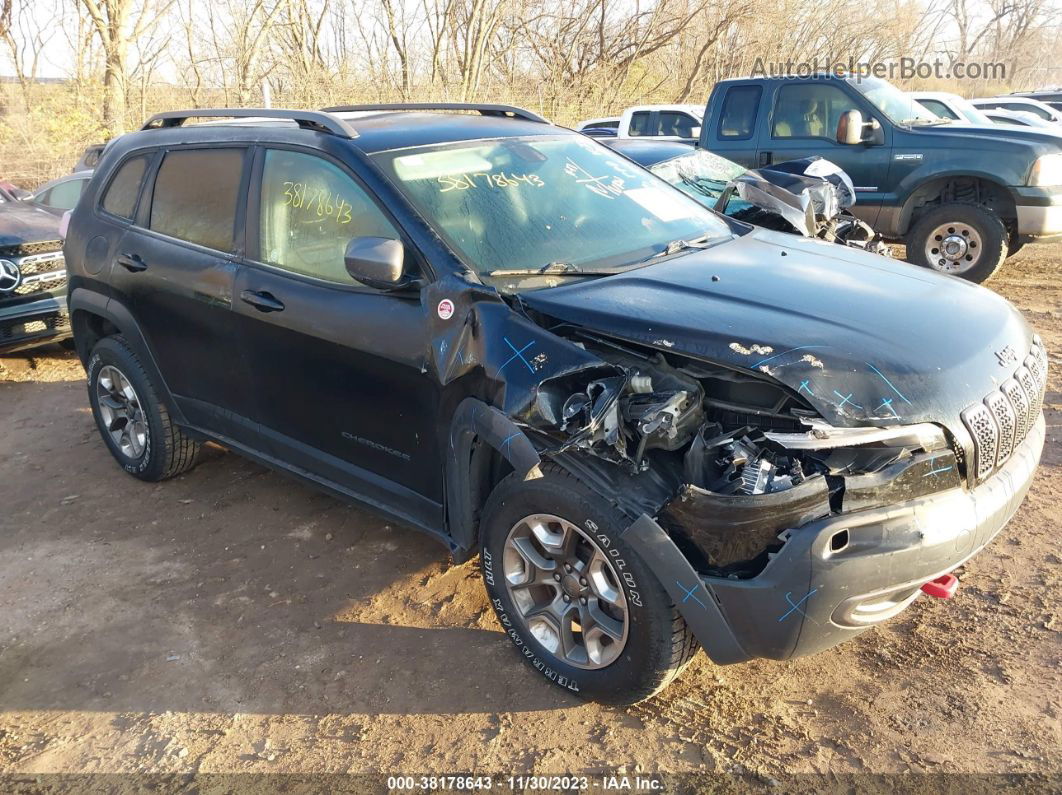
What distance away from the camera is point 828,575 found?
237cm

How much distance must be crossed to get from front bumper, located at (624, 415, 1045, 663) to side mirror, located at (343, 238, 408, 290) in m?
1.27

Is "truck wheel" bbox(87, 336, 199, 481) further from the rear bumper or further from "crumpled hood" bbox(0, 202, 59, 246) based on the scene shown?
"crumpled hood" bbox(0, 202, 59, 246)

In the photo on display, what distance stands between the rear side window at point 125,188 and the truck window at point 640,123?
9.94 meters

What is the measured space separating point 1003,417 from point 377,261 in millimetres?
2167

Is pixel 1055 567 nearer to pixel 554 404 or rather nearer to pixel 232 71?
pixel 554 404

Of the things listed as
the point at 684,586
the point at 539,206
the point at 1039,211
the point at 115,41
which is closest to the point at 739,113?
the point at 1039,211

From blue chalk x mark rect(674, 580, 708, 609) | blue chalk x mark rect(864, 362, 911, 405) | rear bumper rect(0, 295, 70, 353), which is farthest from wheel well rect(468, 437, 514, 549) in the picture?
rear bumper rect(0, 295, 70, 353)

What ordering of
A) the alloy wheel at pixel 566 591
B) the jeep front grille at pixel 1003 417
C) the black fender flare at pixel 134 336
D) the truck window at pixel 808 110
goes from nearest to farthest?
the jeep front grille at pixel 1003 417 < the alloy wheel at pixel 566 591 < the black fender flare at pixel 134 336 < the truck window at pixel 808 110

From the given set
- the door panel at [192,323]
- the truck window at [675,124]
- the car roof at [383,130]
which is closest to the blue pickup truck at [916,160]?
the truck window at [675,124]

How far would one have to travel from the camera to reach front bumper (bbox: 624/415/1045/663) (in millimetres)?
→ 2377

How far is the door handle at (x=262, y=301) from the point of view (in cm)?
360

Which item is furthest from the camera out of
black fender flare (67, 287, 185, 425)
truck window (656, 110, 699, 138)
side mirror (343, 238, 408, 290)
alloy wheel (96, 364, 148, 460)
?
truck window (656, 110, 699, 138)

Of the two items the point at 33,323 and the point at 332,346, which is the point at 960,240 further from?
the point at 33,323

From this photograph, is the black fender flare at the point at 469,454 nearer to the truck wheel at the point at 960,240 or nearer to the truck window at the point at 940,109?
the truck wheel at the point at 960,240
